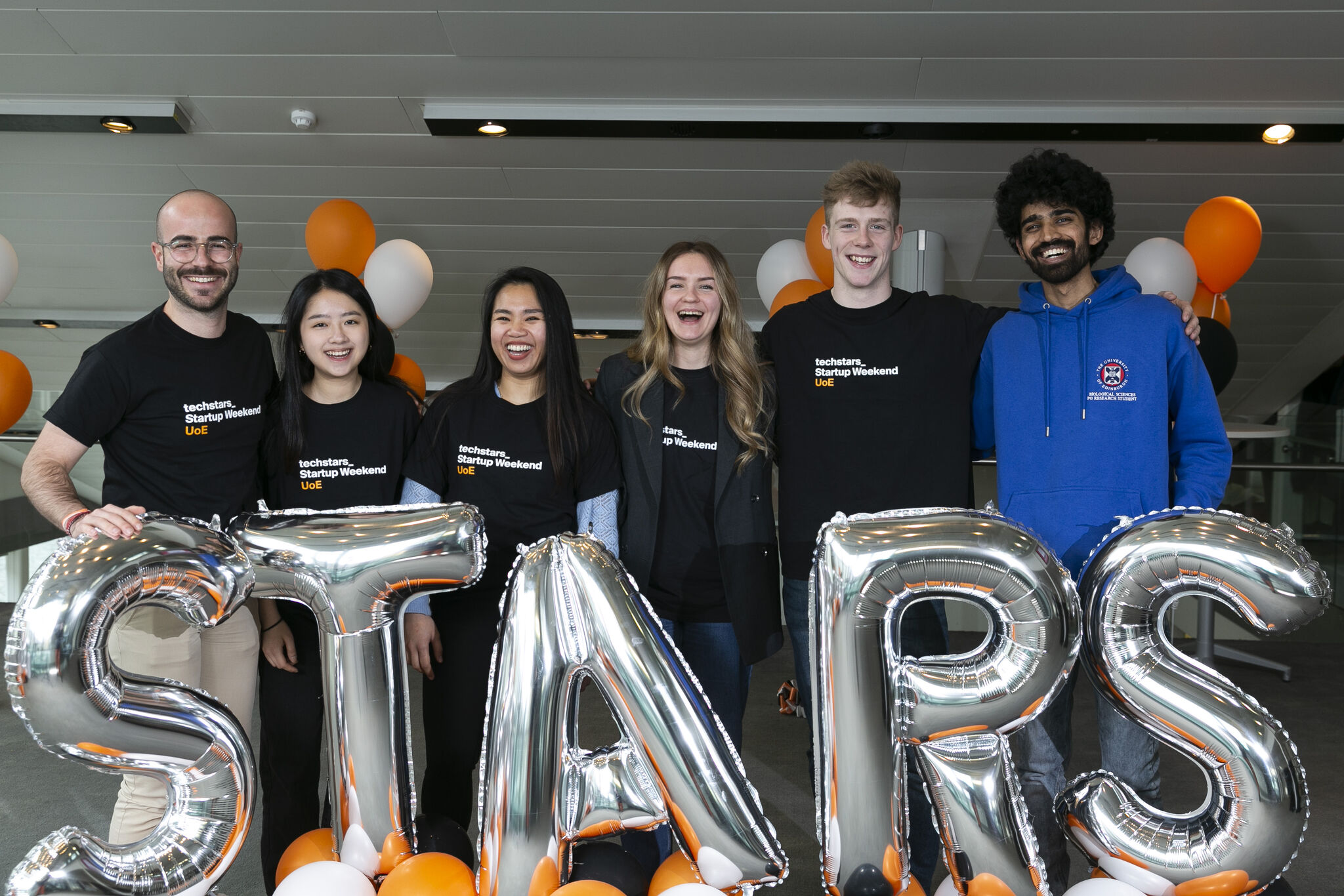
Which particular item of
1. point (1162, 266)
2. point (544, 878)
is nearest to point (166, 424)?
point (544, 878)

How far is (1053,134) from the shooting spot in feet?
14.1

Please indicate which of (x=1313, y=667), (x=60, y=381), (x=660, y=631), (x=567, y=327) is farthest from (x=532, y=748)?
(x=60, y=381)

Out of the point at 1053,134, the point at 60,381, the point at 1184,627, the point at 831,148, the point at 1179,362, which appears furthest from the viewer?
the point at 60,381

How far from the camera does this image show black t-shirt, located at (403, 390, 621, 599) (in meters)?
1.91

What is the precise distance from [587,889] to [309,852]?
19.7 inches

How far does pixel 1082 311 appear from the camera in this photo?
1955 mm

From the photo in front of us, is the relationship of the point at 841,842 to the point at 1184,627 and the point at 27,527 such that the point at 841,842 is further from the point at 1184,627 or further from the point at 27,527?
the point at 27,527

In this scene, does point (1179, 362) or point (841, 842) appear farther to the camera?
point (1179, 362)

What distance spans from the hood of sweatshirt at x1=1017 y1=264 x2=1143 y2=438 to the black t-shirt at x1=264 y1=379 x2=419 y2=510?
129 cm

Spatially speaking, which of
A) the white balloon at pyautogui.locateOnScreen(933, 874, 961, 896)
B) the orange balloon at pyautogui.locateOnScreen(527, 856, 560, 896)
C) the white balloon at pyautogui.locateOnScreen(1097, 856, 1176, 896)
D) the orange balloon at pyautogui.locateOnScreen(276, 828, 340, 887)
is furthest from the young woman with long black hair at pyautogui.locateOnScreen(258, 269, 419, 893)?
the white balloon at pyautogui.locateOnScreen(1097, 856, 1176, 896)

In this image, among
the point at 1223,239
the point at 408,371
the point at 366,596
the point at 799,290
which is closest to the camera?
the point at 366,596

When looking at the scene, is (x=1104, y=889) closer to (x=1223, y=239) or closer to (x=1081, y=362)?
(x=1081, y=362)

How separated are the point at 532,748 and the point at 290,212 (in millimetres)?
4538

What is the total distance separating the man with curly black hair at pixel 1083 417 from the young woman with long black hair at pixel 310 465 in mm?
1240
